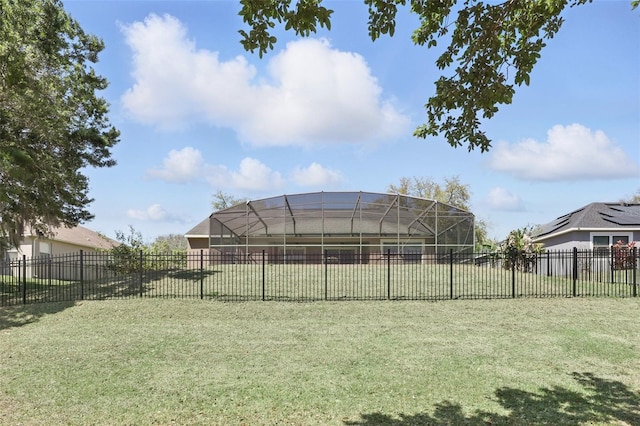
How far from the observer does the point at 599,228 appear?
2006 centimetres

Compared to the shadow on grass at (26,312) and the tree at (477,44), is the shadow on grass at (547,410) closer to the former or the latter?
the tree at (477,44)

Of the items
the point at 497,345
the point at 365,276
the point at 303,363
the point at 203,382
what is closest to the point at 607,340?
the point at 497,345

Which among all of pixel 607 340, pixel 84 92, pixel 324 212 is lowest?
pixel 607 340

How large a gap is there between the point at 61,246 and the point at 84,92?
16937 millimetres

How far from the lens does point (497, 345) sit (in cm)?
798

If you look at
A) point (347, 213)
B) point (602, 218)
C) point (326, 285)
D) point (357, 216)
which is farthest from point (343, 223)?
point (326, 285)

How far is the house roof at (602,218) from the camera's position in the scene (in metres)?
20.2

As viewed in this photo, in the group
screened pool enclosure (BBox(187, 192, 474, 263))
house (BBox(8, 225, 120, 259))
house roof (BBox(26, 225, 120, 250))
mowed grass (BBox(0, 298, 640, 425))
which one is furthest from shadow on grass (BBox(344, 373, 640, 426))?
house roof (BBox(26, 225, 120, 250))

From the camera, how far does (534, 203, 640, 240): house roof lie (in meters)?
20.2

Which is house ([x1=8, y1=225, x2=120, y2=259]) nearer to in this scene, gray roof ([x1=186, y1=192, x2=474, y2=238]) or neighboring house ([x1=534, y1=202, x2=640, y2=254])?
gray roof ([x1=186, y1=192, x2=474, y2=238])

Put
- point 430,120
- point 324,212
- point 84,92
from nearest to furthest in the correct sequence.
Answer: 1. point 430,120
2. point 84,92
3. point 324,212

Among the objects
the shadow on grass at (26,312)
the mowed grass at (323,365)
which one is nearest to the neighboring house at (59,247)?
the shadow on grass at (26,312)

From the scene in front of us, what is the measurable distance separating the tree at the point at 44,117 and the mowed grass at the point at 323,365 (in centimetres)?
412

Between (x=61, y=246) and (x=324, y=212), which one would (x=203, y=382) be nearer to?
(x=324, y=212)
